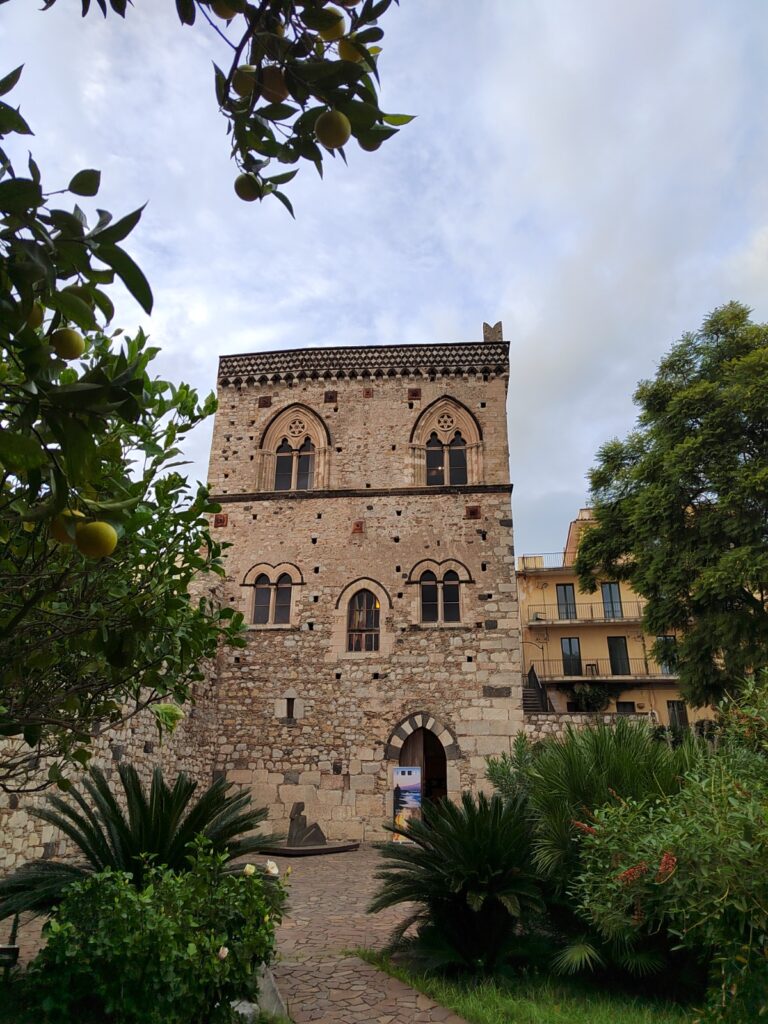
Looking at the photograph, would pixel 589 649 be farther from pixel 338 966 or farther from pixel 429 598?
pixel 338 966

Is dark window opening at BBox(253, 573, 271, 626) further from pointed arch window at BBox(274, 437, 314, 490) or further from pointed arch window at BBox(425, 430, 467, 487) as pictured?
pointed arch window at BBox(425, 430, 467, 487)

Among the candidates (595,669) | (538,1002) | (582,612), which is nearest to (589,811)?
(538,1002)

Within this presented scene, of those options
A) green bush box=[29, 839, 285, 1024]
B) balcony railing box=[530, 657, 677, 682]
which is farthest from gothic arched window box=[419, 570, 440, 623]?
balcony railing box=[530, 657, 677, 682]

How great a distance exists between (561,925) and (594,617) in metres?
20.5

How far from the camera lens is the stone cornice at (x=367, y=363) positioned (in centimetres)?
1549

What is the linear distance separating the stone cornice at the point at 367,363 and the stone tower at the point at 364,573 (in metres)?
0.03

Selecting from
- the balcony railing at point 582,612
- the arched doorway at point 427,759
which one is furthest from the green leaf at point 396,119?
the balcony railing at point 582,612

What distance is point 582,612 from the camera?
25219 millimetres

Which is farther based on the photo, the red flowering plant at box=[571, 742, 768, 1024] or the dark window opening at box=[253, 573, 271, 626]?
the dark window opening at box=[253, 573, 271, 626]

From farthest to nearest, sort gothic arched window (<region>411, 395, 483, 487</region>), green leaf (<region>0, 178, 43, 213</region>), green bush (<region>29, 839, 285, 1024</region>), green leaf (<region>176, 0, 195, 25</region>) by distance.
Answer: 1. gothic arched window (<region>411, 395, 483, 487</region>)
2. green bush (<region>29, 839, 285, 1024</region>)
3. green leaf (<region>176, 0, 195, 25</region>)
4. green leaf (<region>0, 178, 43, 213</region>)

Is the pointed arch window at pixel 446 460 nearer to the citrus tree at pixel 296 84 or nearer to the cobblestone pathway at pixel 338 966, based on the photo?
the cobblestone pathway at pixel 338 966

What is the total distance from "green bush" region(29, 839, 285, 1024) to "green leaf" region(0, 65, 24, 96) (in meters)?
3.69

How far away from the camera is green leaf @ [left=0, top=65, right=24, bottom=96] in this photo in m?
1.31

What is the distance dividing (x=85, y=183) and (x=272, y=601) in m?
13.3
